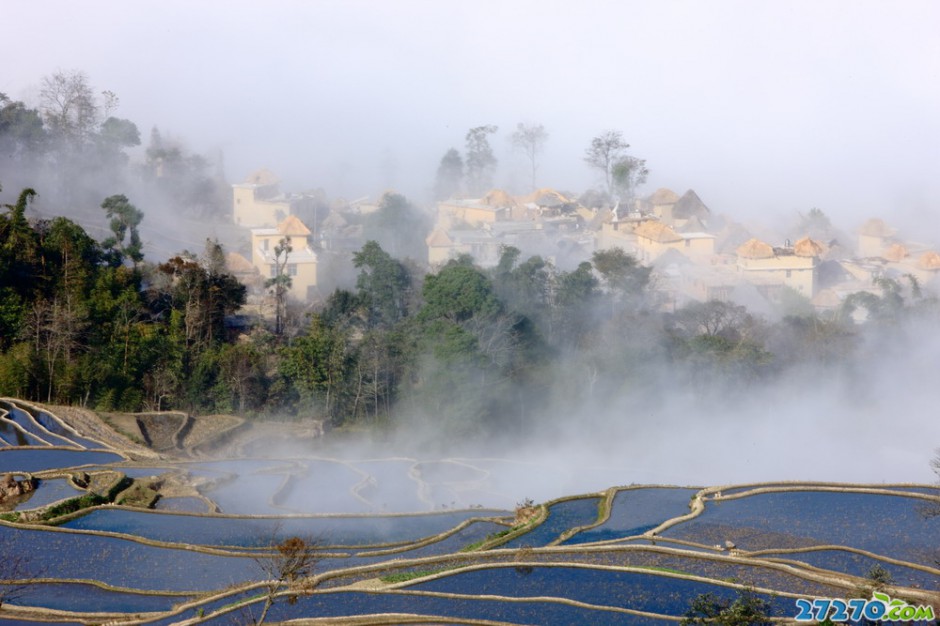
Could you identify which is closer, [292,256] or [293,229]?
[292,256]

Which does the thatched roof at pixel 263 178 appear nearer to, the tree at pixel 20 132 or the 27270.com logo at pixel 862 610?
the tree at pixel 20 132

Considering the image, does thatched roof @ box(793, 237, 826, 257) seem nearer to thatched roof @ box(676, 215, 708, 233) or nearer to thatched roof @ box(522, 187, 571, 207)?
thatched roof @ box(676, 215, 708, 233)

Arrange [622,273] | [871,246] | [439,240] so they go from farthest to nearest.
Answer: [871,246] → [439,240] → [622,273]

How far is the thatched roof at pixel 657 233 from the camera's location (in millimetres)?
48188

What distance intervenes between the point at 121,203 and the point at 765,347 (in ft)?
74.9

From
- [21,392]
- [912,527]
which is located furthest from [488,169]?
[912,527]

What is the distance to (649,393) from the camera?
3453 cm

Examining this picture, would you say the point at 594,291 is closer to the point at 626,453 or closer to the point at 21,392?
the point at 626,453

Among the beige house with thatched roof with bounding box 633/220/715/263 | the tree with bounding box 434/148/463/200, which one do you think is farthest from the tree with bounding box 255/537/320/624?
the tree with bounding box 434/148/463/200

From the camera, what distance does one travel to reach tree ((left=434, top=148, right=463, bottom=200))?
69.6m

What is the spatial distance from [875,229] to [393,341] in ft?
105

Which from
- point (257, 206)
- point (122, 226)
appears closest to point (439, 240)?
point (257, 206)

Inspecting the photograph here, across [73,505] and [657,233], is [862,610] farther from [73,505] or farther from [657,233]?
[657,233]

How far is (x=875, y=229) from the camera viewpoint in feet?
183
